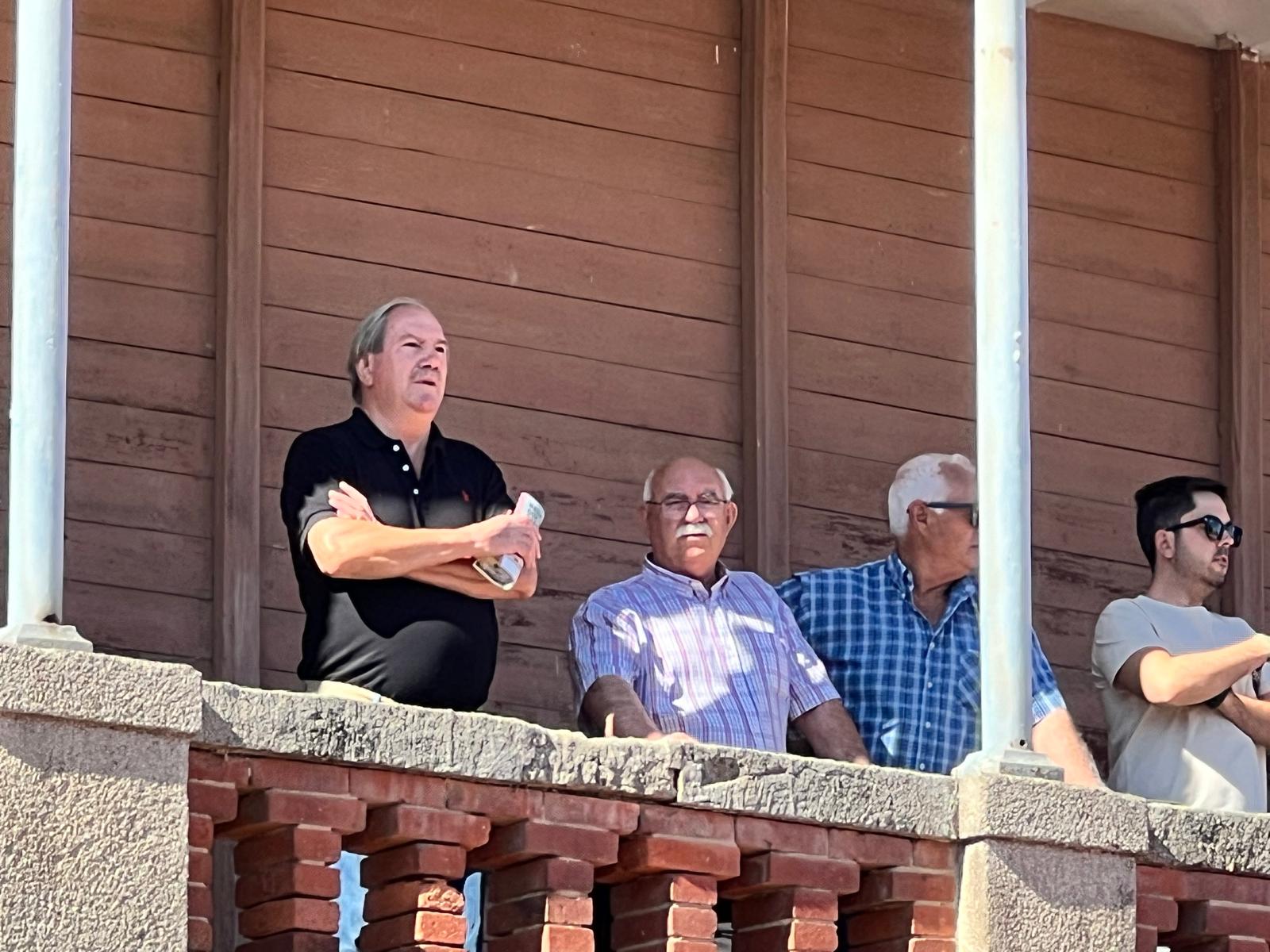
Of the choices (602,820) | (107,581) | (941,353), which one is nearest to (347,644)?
(602,820)

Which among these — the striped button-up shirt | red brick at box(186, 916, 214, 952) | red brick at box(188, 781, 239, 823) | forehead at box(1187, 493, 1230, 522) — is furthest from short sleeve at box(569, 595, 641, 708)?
forehead at box(1187, 493, 1230, 522)

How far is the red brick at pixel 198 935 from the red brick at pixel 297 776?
0.30 meters

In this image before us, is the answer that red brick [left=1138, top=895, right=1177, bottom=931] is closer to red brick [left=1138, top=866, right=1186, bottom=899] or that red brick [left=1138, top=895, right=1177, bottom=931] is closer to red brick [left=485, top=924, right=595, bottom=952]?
red brick [left=1138, top=866, right=1186, bottom=899]

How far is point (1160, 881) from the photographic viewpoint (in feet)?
23.9

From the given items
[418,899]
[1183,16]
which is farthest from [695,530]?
[1183,16]

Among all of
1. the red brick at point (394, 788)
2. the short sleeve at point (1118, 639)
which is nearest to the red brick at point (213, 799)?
the red brick at point (394, 788)

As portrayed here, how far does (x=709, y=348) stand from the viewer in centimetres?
913

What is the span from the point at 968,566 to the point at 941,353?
4.79ft

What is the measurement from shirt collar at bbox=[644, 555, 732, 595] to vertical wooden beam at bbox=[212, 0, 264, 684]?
3.82ft

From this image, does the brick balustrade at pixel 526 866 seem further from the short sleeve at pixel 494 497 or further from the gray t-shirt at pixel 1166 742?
the gray t-shirt at pixel 1166 742

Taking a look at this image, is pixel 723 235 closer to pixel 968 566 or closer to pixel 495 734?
pixel 968 566

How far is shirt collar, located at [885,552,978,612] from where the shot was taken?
8.09 metres

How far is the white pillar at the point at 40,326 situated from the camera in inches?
242

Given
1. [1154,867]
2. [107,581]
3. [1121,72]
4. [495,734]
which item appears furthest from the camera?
[1121,72]
